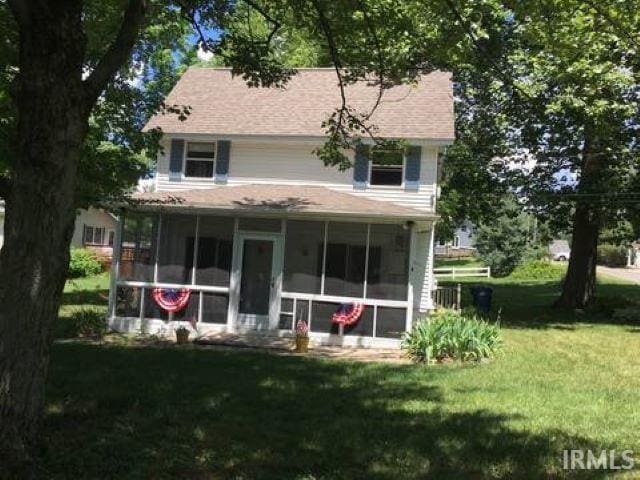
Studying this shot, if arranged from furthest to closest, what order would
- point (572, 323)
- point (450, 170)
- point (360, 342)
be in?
1. point (450, 170)
2. point (572, 323)
3. point (360, 342)

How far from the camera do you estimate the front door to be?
52.2 ft

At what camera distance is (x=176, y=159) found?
18.7 m

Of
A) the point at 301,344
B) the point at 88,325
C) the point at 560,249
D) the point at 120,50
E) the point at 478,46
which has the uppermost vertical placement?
the point at 478,46

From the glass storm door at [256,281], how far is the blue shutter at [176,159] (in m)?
3.68

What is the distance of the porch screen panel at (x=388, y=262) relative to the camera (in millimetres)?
15219

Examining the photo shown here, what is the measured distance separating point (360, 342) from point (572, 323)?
770 centimetres

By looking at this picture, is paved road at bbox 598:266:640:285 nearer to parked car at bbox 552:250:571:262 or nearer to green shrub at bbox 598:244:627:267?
green shrub at bbox 598:244:627:267

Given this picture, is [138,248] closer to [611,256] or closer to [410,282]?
[410,282]

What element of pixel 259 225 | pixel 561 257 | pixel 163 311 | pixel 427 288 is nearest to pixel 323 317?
pixel 259 225

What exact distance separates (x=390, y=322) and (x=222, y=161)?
6.68 m

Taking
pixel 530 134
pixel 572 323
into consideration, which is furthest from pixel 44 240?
pixel 530 134

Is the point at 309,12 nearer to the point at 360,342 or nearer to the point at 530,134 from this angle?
the point at 360,342

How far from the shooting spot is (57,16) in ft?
16.6

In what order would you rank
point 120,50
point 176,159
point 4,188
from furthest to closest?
1. point 176,159
2. point 4,188
3. point 120,50
